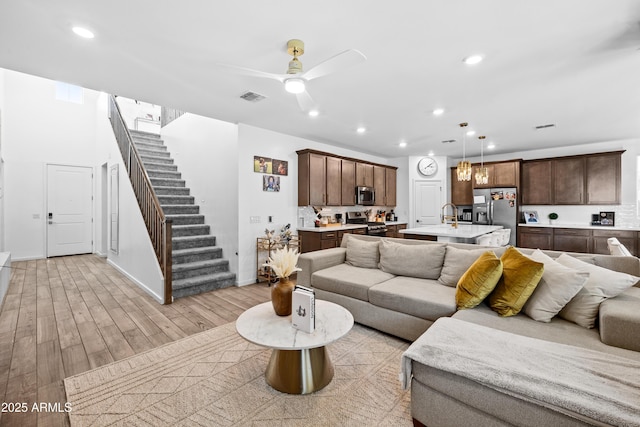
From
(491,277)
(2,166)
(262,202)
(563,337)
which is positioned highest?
(2,166)

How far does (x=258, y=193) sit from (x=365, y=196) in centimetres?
285

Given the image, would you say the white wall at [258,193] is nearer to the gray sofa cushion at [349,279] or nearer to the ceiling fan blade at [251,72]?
the gray sofa cushion at [349,279]

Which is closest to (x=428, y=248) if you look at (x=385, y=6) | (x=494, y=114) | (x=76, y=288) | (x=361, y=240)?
(x=361, y=240)

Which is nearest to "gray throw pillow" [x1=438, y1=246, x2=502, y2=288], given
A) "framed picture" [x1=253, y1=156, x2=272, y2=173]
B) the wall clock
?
"framed picture" [x1=253, y1=156, x2=272, y2=173]

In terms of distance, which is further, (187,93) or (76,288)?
(76,288)

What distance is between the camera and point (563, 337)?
181 centimetres

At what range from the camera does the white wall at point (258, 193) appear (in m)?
4.72

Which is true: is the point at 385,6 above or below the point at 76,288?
above

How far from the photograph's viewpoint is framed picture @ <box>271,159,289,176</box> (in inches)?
207

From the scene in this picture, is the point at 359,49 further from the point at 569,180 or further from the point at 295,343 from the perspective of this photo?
the point at 569,180

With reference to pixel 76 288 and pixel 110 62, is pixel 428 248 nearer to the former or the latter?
pixel 110 62

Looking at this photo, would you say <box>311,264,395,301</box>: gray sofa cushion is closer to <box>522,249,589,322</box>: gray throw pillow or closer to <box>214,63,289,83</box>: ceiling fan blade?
<box>522,249,589,322</box>: gray throw pillow

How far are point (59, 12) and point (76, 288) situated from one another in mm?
4003

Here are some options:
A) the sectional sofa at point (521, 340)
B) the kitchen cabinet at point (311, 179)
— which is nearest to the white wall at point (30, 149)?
the kitchen cabinet at point (311, 179)
